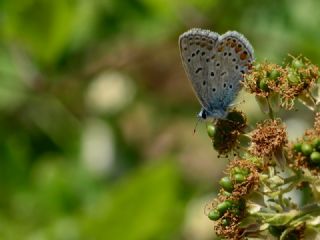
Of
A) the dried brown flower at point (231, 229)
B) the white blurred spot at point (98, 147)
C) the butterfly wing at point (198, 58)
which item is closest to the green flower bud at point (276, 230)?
the dried brown flower at point (231, 229)

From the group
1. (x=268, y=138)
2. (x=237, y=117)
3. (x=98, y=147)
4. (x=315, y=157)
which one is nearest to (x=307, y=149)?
(x=315, y=157)

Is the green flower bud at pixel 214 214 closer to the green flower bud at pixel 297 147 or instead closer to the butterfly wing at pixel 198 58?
the green flower bud at pixel 297 147

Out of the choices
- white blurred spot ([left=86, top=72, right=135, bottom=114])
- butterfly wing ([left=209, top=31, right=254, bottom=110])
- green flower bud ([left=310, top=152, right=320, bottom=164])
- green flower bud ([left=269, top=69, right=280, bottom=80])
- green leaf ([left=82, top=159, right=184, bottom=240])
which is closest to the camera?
green flower bud ([left=310, top=152, right=320, bottom=164])

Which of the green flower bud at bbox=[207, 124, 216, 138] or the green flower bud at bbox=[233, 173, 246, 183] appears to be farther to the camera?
the green flower bud at bbox=[207, 124, 216, 138]

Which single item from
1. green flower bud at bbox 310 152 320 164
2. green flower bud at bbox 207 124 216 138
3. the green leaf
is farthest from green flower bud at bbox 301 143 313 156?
the green leaf

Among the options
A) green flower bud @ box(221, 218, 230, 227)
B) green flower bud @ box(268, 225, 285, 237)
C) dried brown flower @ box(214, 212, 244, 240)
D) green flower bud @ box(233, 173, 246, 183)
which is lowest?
green flower bud @ box(268, 225, 285, 237)

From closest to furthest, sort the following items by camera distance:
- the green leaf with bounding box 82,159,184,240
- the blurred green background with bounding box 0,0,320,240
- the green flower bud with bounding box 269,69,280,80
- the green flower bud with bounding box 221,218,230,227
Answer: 1. the green flower bud with bounding box 221,218,230,227
2. the green flower bud with bounding box 269,69,280,80
3. the green leaf with bounding box 82,159,184,240
4. the blurred green background with bounding box 0,0,320,240

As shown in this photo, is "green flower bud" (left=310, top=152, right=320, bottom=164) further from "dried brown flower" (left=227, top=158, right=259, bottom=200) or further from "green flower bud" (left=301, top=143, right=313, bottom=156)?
"dried brown flower" (left=227, top=158, right=259, bottom=200)

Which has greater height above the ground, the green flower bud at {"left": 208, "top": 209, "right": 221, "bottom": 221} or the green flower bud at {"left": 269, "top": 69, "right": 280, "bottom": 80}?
the green flower bud at {"left": 269, "top": 69, "right": 280, "bottom": 80}
